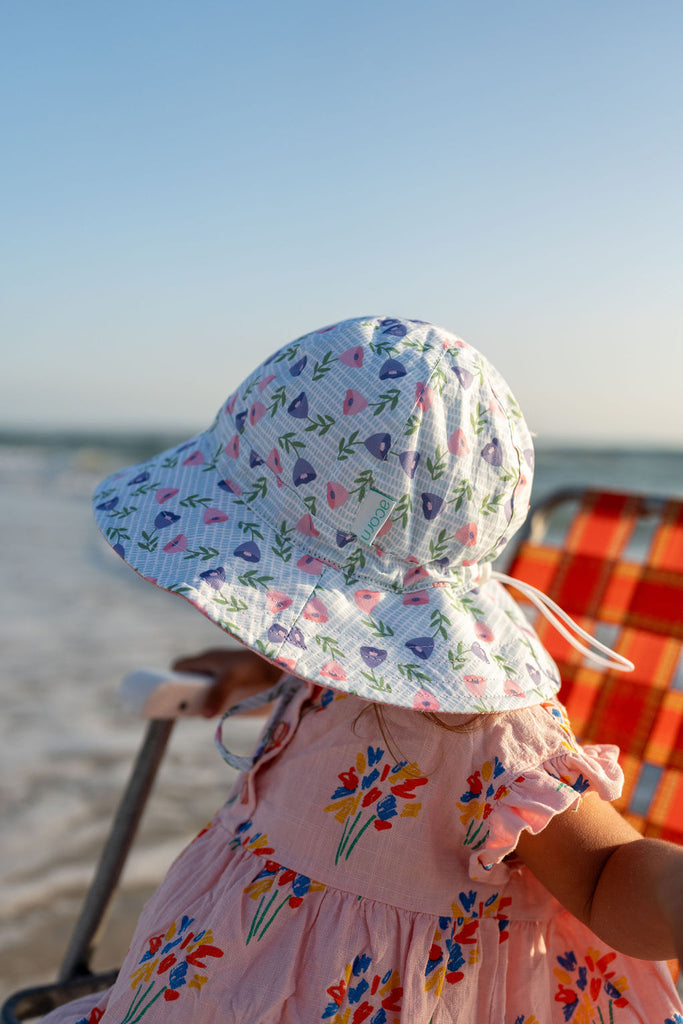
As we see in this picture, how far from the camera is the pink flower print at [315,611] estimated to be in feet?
2.20

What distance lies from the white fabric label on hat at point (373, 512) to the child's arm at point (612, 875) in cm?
28

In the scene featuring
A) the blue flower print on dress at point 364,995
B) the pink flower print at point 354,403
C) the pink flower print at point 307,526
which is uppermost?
the pink flower print at point 354,403

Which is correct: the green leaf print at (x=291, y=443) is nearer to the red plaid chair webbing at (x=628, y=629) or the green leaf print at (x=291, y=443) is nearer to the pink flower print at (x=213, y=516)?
the pink flower print at (x=213, y=516)

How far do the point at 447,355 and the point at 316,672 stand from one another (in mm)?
291

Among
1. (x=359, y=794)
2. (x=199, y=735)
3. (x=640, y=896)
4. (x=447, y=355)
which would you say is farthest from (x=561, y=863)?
(x=199, y=735)

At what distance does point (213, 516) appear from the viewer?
724 mm

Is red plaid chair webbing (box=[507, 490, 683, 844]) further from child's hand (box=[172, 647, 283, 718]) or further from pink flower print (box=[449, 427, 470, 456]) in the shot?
pink flower print (box=[449, 427, 470, 456])

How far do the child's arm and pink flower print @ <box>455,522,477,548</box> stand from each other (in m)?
0.23

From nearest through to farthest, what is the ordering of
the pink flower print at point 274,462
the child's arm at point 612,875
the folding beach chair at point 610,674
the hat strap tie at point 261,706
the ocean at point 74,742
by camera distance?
the child's arm at point 612,875 < the pink flower print at point 274,462 < the hat strap tie at point 261,706 < the folding beach chair at point 610,674 < the ocean at point 74,742

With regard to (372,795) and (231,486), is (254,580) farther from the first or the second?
(372,795)

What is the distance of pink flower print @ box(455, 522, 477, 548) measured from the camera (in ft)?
2.31

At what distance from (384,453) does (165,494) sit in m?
0.21

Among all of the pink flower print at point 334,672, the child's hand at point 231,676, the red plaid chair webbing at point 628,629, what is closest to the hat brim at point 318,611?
the pink flower print at point 334,672

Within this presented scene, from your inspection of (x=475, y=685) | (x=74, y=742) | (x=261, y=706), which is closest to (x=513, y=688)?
(x=475, y=685)
